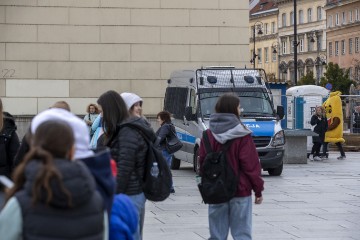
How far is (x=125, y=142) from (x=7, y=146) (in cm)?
181

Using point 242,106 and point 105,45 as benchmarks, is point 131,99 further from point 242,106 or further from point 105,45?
point 105,45

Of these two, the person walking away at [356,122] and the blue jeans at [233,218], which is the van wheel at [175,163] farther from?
the person walking away at [356,122]

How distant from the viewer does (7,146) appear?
30.4ft

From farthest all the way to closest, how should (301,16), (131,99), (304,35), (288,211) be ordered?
(301,16), (304,35), (288,211), (131,99)

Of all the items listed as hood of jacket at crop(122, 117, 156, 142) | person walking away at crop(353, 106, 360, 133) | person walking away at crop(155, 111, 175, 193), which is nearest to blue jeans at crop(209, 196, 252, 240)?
hood of jacket at crop(122, 117, 156, 142)

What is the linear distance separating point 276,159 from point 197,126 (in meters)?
1.91

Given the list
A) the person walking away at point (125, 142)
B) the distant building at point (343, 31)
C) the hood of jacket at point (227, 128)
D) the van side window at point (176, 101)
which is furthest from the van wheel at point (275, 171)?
the distant building at point (343, 31)

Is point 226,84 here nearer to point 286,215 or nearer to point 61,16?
point 61,16

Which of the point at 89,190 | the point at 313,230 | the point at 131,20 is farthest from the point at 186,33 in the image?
the point at 89,190

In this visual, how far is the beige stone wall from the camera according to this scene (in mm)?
26609

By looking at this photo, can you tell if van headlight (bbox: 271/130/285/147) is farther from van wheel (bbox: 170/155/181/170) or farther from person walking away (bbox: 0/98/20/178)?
person walking away (bbox: 0/98/20/178)

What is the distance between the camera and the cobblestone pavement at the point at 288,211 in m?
12.7

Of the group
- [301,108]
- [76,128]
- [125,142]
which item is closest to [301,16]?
[301,108]

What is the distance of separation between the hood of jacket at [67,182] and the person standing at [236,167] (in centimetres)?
434
